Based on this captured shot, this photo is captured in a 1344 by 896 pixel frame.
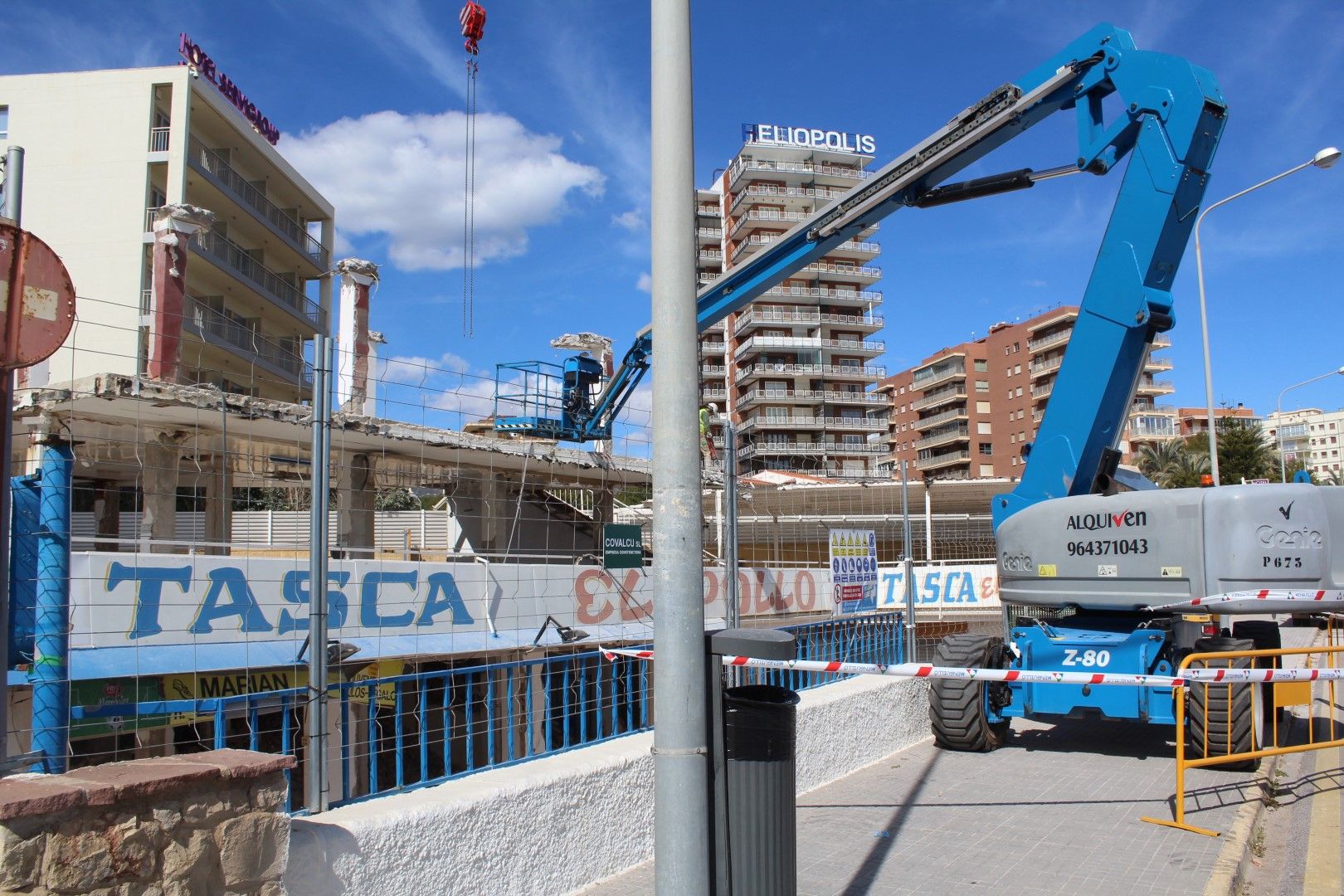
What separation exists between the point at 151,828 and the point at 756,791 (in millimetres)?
2023

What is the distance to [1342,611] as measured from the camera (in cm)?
840

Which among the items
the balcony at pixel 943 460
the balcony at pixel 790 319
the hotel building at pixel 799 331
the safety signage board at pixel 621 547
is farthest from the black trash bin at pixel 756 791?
the balcony at pixel 943 460

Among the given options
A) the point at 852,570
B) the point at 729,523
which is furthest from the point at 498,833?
the point at 852,570

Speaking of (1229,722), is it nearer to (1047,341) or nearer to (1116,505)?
(1116,505)

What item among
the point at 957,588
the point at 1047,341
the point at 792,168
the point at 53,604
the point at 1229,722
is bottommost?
the point at 1229,722

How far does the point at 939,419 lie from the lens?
83.9 meters

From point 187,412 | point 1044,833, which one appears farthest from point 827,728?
point 187,412

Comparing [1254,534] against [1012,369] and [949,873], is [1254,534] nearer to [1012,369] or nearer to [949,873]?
[949,873]

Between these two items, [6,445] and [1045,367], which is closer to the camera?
[6,445]

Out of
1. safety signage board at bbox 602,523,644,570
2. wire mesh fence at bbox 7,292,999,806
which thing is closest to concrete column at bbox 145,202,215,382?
wire mesh fence at bbox 7,292,999,806

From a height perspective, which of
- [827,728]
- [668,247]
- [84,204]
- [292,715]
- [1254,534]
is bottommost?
[827,728]

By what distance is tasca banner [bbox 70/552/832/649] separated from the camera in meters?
8.30

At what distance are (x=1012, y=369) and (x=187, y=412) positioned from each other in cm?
7495

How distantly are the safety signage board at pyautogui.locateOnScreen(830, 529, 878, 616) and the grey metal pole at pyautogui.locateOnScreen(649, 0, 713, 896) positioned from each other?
7078 mm
